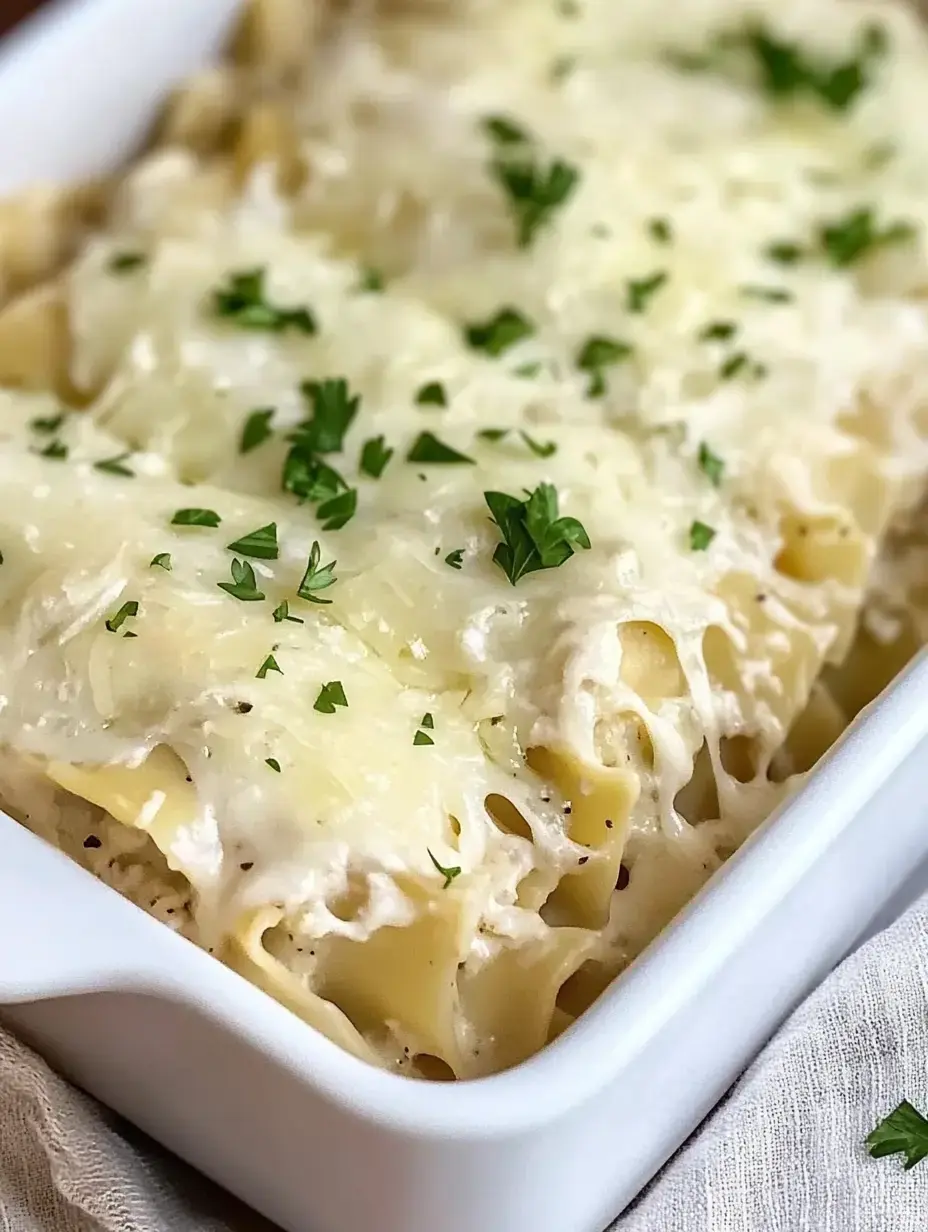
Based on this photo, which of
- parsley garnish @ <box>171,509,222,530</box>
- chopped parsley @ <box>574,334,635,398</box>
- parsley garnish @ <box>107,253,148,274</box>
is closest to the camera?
parsley garnish @ <box>171,509,222,530</box>

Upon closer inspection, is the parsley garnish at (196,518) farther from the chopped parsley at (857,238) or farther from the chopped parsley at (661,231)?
the chopped parsley at (857,238)

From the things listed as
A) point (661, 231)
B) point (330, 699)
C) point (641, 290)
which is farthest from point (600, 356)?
point (330, 699)

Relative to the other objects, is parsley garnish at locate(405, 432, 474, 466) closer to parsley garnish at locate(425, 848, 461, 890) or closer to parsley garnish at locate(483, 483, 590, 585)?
parsley garnish at locate(483, 483, 590, 585)

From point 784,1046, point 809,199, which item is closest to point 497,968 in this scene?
point 784,1046

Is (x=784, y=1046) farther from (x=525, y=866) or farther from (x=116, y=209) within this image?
(x=116, y=209)

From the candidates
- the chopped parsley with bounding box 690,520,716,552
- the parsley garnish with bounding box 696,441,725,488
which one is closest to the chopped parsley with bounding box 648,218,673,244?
the parsley garnish with bounding box 696,441,725,488
